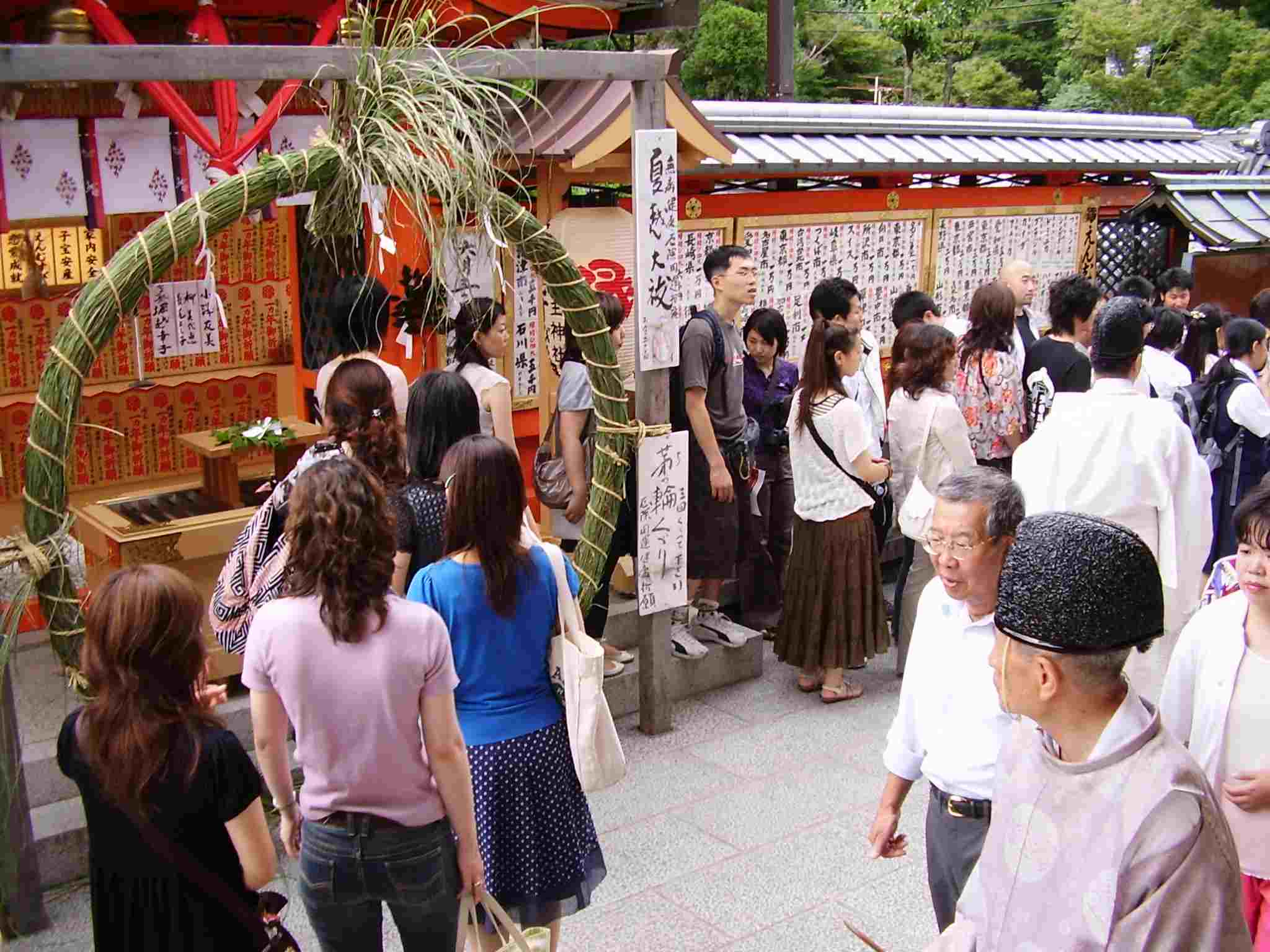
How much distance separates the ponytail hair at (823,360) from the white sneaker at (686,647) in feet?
4.80

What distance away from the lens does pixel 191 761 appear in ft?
9.52

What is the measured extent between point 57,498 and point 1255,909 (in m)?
3.69

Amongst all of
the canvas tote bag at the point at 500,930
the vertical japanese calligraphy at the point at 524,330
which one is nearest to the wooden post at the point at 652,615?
the vertical japanese calligraphy at the point at 524,330

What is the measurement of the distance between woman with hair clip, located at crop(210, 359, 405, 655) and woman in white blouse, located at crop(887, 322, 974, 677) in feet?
10.1

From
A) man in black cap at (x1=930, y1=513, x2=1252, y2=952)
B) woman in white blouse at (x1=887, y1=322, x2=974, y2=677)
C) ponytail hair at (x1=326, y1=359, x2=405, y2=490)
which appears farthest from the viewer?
woman in white blouse at (x1=887, y1=322, x2=974, y2=677)

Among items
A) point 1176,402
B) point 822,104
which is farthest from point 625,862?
point 822,104

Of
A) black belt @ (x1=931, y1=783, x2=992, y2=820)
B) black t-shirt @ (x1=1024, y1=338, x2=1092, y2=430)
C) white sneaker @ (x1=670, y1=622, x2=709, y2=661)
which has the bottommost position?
white sneaker @ (x1=670, y1=622, x2=709, y2=661)

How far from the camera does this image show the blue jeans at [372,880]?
3406 mm

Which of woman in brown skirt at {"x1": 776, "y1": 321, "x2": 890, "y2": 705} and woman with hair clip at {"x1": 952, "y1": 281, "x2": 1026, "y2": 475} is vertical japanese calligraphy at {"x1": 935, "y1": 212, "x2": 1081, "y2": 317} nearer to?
woman with hair clip at {"x1": 952, "y1": 281, "x2": 1026, "y2": 475}

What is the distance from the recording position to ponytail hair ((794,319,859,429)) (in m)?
6.46

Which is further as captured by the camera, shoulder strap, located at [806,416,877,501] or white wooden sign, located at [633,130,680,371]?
shoulder strap, located at [806,416,877,501]

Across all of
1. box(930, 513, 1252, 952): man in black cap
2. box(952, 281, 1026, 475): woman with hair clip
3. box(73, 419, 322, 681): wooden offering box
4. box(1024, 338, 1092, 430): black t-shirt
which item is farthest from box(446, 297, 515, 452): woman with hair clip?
box(930, 513, 1252, 952): man in black cap

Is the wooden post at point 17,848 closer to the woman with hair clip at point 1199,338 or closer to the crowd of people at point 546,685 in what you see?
the crowd of people at point 546,685

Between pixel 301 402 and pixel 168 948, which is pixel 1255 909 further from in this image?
pixel 301 402
